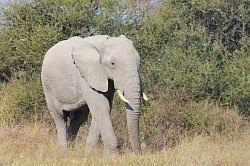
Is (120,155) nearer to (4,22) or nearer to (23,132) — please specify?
(23,132)

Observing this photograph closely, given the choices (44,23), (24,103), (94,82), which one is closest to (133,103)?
(94,82)

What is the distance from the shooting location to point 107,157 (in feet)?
28.7

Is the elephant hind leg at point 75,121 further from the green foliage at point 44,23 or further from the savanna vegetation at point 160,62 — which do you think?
the green foliage at point 44,23

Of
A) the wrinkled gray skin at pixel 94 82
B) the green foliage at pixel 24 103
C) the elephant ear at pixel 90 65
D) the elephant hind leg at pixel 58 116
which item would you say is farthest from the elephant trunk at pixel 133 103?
the green foliage at pixel 24 103

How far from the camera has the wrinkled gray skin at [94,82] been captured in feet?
29.2

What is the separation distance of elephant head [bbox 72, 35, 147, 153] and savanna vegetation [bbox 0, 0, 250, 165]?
261cm

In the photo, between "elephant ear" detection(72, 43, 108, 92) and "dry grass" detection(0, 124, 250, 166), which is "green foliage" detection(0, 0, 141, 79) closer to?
"dry grass" detection(0, 124, 250, 166)

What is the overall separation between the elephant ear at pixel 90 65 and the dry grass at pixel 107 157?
3.57 ft

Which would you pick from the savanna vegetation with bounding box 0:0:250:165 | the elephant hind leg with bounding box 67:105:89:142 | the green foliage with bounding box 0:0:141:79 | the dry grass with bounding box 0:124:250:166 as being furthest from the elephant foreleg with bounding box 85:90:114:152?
the green foliage with bounding box 0:0:141:79

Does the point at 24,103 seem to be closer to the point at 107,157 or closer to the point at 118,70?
the point at 118,70

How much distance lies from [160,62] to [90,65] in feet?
15.0

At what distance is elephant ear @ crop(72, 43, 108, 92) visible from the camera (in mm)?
9289

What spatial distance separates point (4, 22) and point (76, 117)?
14.9 feet

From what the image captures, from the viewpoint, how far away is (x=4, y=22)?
1449cm
